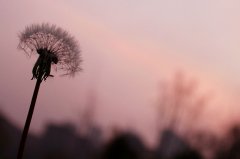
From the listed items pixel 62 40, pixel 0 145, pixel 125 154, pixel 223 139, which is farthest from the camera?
pixel 223 139

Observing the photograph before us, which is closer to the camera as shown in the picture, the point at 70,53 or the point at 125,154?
the point at 70,53

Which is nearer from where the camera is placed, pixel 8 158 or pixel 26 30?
pixel 26 30

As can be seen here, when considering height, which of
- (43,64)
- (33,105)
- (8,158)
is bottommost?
(8,158)

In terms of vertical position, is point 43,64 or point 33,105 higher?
point 43,64

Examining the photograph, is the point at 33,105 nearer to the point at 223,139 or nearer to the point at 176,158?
the point at 176,158

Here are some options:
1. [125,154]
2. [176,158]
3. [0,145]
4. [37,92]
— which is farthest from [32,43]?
[0,145]

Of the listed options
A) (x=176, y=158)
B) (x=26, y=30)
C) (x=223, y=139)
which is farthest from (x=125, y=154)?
(x=26, y=30)

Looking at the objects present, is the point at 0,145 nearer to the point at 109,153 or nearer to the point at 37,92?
the point at 109,153

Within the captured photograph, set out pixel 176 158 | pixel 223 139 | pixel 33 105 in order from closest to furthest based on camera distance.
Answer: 1. pixel 33 105
2. pixel 176 158
3. pixel 223 139

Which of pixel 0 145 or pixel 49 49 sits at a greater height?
pixel 49 49
